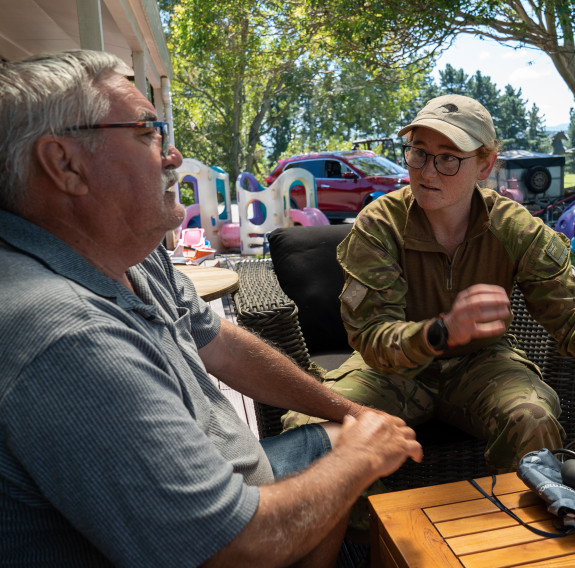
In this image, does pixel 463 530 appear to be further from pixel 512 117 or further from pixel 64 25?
pixel 512 117

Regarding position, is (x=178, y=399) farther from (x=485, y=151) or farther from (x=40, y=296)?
(x=485, y=151)

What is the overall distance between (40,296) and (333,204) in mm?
13942

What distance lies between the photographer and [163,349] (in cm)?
127

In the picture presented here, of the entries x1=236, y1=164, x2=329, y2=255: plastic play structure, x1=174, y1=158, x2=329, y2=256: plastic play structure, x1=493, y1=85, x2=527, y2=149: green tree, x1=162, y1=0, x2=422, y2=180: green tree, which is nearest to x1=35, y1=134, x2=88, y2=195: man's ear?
x1=174, y1=158, x2=329, y2=256: plastic play structure

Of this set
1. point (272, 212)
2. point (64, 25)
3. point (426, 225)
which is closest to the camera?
point (426, 225)

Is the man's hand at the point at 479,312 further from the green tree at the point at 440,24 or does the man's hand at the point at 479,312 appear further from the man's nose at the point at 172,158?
the green tree at the point at 440,24

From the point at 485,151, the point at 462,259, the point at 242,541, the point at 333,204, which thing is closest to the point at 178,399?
the point at 242,541

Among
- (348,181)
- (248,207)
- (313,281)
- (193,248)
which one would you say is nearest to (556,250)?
(313,281)

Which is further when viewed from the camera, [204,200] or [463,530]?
[204,200]

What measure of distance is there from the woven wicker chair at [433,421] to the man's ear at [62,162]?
1094 mm

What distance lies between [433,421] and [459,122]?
1.06m

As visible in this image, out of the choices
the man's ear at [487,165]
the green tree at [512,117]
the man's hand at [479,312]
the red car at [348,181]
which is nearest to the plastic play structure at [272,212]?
the red car at [348,181]

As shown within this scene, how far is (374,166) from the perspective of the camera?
1475 cm

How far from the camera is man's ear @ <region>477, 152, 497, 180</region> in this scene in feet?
7.53
